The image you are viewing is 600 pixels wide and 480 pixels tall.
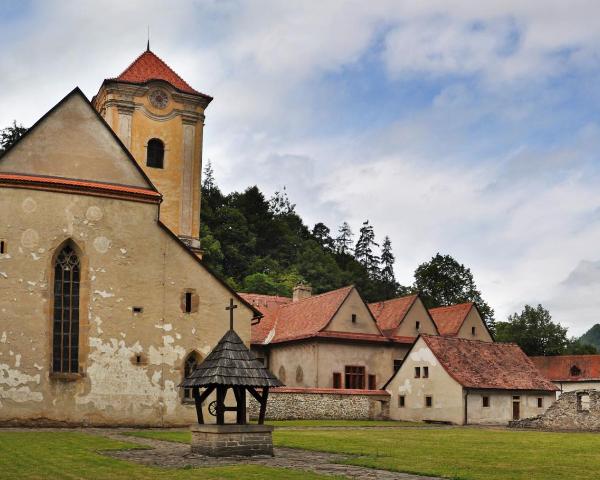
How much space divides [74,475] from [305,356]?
36.9 meters

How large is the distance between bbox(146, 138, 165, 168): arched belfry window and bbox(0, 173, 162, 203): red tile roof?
543 inches

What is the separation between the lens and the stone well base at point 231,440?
19078 millimetres

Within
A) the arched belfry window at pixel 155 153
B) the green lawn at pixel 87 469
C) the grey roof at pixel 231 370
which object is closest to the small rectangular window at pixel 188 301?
the green lawn at pixel 87 469

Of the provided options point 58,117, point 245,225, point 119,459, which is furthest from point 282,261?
point 119,459

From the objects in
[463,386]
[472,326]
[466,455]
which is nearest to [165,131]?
[463,386]

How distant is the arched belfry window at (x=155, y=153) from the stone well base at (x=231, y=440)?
28.7 meters

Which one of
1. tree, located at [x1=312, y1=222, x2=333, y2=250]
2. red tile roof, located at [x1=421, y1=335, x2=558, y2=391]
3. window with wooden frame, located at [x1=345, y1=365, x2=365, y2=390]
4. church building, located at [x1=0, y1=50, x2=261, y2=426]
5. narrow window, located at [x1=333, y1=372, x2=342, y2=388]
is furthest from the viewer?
tree, located at [x1=312, y1=222, x2=333, y2=250]

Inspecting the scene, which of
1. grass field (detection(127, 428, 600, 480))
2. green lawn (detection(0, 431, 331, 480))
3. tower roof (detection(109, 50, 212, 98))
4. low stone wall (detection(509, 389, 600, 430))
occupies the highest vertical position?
tower roof (detection(109, 50, 212, 98))

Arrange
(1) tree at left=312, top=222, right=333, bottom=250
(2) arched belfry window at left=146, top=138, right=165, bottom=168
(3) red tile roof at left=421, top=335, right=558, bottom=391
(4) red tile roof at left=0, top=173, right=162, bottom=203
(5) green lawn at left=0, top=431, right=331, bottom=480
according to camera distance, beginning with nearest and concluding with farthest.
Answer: (5) green lawn at left=0, top=431, right=331, bottom=480 → (4) red tile roof at left=0, top=173, right=162, bottom=203 → (3) red tile roof at left=421, top=335, right=558, bottom=391 → (2) arched belfry window at left=146, top=138, right=165, bottom=168 → (1) tree at left=312, top=222, right=333, bottom=250

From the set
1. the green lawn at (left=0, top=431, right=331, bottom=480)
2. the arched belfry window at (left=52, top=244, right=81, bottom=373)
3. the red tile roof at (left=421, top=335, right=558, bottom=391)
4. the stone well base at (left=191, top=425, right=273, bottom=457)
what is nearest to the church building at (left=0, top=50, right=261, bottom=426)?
the arched belfry window at (left=52, top=244, right=81, bottom=373)

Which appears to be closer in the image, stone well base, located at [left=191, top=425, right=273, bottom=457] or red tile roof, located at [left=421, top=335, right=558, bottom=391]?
stone well base, located at [left=191, top=425, right=273, bottom=457]

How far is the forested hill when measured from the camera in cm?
8562

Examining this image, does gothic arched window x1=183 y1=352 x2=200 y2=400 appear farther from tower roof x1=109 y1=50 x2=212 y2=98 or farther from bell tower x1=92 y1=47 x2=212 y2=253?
tower roof x1=109 y1=50 x2=212 y2=98

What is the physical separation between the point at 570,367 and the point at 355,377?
39.3 meters
